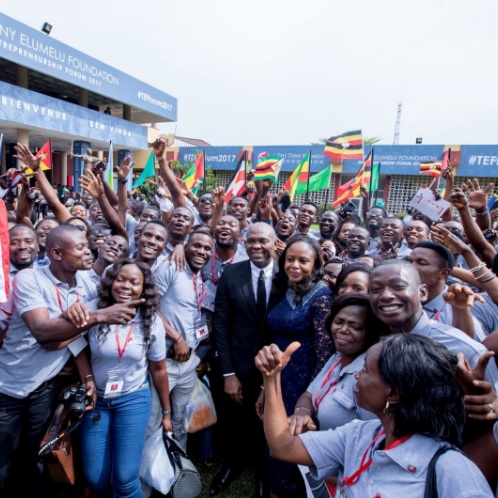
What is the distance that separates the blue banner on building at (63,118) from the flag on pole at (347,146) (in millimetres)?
13417

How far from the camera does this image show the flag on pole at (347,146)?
10570mm

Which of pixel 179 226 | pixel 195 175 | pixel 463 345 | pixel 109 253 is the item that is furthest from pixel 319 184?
pixel 463 345

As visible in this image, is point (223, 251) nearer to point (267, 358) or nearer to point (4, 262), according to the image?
point (4, 262)

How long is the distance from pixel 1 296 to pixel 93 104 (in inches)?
1069

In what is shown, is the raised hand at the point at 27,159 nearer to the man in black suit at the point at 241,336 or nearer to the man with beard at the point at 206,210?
the man in black suit at the point at 241,336

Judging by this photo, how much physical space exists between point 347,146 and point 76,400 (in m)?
9.91

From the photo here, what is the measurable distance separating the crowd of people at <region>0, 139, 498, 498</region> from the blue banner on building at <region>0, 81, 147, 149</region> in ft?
52.3

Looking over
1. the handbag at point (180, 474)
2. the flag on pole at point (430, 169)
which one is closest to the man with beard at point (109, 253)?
the handbag at point (180, 474)

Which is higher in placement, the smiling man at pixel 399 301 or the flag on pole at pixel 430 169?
the flag on pole at pixel 430 169

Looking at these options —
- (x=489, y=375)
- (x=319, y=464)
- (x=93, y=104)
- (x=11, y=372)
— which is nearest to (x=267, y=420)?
(x=319, y=464)

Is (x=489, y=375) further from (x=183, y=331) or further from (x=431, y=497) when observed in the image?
(x=183, y=331)

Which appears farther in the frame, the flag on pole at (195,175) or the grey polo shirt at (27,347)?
the flag on pole at (195,175)

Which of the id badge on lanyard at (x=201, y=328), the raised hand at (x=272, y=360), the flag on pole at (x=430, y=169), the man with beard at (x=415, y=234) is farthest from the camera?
the flag on pole at (x=430, y=169)

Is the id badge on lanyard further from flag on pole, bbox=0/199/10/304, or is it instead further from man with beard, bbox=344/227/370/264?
man with beard, bbox=344/227/370/264
